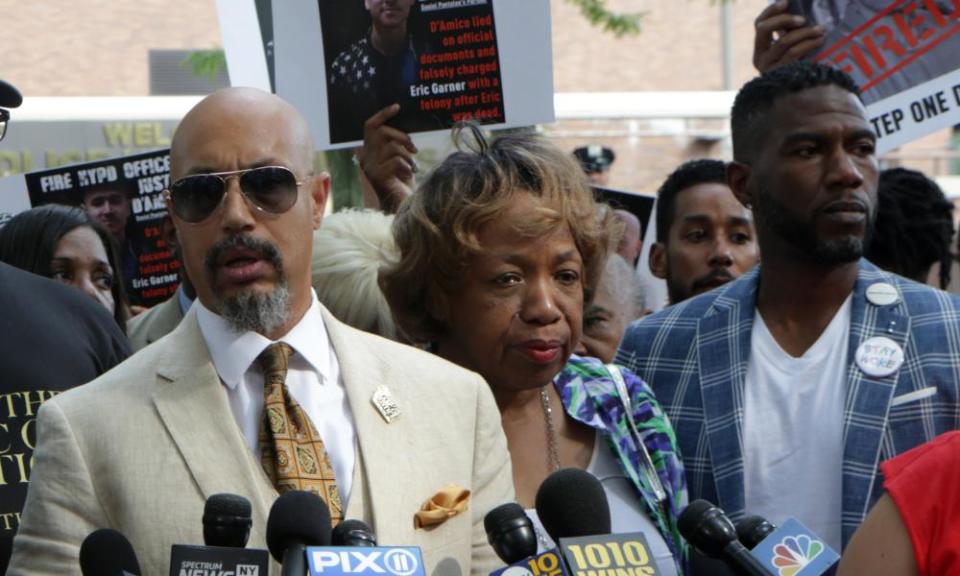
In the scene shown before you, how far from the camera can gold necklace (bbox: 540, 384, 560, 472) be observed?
149 inches

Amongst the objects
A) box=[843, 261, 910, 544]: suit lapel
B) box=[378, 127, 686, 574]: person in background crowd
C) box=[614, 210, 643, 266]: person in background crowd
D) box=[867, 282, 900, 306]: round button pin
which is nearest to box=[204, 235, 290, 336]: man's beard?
box=[378, 127, 686, 574]: person in background crowd

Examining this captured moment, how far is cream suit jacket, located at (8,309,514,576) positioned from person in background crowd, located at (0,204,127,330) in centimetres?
248

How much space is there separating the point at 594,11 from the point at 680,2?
A: 31.0ft

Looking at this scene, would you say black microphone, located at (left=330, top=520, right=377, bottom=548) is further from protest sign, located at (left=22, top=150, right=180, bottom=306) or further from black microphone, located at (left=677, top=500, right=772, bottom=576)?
protest sign, located at (left=22, top=150, right=180, bottom=306)

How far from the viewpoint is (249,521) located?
2271mm

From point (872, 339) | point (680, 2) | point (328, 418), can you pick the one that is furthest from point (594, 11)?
point (328, 418)

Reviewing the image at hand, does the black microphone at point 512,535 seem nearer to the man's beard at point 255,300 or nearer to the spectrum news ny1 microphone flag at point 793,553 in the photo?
the spectrum news ny1 microphone flag at point 793,553

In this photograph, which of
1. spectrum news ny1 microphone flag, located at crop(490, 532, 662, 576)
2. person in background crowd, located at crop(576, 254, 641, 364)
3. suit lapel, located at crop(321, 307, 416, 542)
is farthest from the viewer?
person in background crowd, located at crop(576, 254, 641, 364)

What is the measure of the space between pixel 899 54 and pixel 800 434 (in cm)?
164

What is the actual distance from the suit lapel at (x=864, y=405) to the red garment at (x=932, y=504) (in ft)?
3.84

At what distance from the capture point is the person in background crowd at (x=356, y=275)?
4.30m

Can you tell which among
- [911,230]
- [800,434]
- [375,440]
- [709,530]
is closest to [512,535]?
[709,530]

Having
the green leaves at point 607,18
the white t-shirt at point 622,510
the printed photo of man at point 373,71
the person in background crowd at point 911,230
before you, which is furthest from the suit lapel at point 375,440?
the green leaves at point 607,18

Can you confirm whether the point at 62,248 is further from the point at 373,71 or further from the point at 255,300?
the point at 255,300
